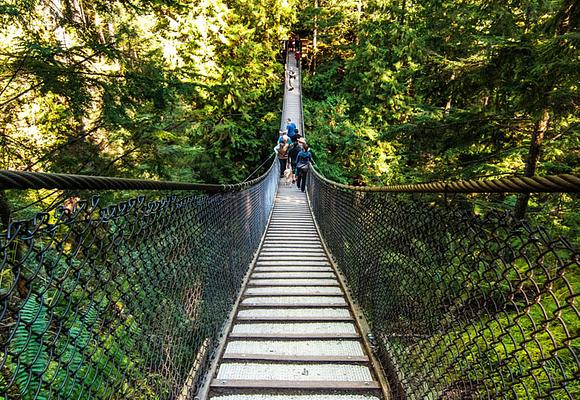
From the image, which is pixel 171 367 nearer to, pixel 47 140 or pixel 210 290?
pixel 210 290

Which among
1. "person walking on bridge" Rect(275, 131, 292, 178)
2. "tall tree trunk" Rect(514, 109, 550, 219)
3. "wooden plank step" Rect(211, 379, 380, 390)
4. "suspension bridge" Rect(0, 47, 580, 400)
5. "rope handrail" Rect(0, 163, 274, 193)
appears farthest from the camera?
"person walking on bridge" Rect(275, 131, 292, 178)

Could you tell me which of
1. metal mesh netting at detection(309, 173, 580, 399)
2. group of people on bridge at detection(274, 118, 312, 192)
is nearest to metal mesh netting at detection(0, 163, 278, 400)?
metal mesh netting at detection(309, 173, 580, 399)

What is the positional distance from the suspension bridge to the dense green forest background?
48.6 inches

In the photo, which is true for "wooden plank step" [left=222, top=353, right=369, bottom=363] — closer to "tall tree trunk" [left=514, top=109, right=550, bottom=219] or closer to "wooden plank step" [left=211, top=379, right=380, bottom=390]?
"wooden plank step" [left=211, top=379, right=380, bottom=390]

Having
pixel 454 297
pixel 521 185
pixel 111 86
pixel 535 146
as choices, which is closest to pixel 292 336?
pixel 454 297

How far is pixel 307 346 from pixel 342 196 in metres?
1.75

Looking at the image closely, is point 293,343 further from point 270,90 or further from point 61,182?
point 270,90

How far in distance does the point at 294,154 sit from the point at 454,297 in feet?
26.3

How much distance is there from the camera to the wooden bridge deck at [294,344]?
183 cm

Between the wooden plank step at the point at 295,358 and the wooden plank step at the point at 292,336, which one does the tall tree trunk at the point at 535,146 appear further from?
the wooden plank step at the point at 295,358

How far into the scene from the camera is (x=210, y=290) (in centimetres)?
218

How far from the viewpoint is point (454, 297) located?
1.31 m

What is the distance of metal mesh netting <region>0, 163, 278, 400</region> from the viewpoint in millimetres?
777

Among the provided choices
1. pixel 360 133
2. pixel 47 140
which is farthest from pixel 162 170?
pixel 360 133
